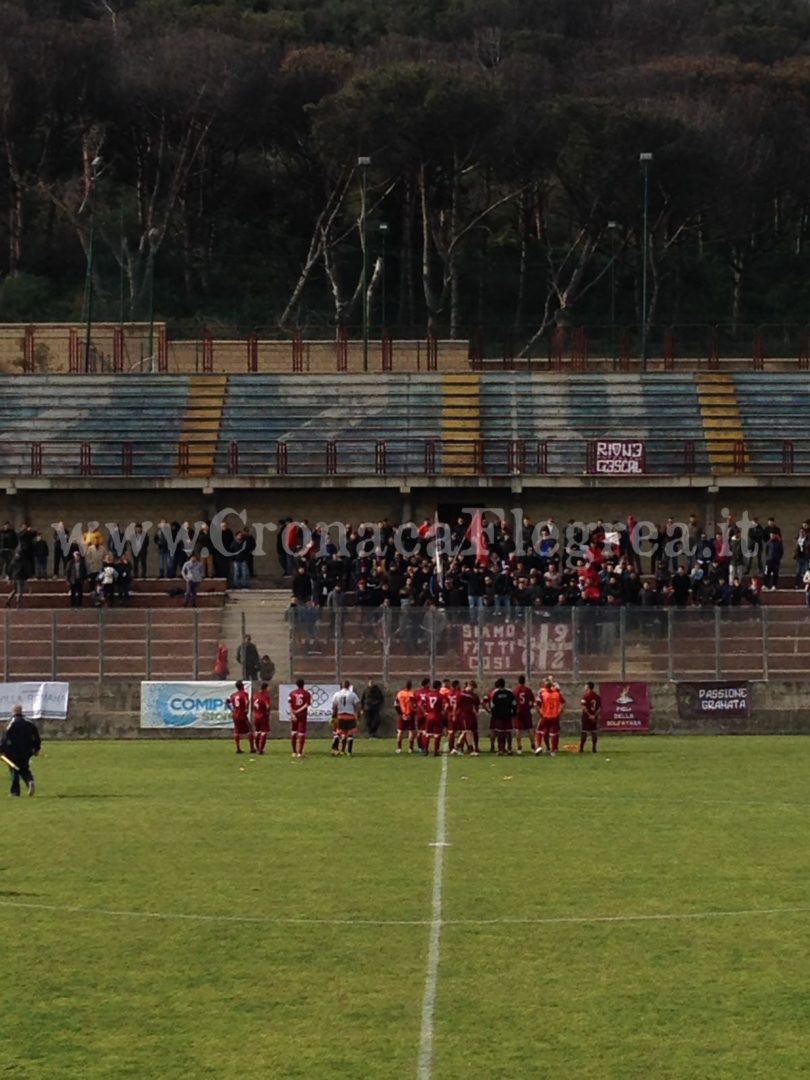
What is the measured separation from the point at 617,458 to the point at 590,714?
17.7 metres

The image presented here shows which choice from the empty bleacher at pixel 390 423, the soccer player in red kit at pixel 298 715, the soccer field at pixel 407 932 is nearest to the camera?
the soccer field at pixel 407 932

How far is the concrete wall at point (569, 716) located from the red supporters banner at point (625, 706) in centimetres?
22

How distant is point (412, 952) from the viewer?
16.9 meters

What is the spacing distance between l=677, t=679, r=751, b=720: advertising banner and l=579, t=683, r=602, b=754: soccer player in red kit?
382cm

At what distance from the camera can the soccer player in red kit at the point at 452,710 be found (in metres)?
38.6

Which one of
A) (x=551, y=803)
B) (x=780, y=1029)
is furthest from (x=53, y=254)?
(x=780, y=1029)

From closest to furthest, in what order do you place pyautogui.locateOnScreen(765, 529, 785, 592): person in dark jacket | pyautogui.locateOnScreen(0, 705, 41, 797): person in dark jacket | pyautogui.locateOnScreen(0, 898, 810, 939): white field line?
pyautogui.locateOnScreen(0, 898, 810, 939): white field line
pyautogui.locateOnScreen(0, 705, 41, 797): person in dark jacket
pyautogui.locateOnScreen(765, 529, 785, 592): person in dark jacket

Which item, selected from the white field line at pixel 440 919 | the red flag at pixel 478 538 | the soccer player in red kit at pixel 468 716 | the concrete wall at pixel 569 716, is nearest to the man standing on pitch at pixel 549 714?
the soccer player in red kit at pixel 468 716

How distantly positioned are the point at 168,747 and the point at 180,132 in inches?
1756

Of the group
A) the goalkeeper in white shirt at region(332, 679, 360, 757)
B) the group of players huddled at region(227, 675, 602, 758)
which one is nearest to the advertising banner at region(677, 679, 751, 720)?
the group of players huddled at region(227, 675, 602, 758)

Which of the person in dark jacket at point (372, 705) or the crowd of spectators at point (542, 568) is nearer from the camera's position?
the person in dark jacket at point (372, 705)

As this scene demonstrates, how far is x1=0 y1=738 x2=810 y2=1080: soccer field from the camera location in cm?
1352

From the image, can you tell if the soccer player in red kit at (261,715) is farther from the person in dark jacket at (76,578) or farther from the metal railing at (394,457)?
the metal railing at (394,457)

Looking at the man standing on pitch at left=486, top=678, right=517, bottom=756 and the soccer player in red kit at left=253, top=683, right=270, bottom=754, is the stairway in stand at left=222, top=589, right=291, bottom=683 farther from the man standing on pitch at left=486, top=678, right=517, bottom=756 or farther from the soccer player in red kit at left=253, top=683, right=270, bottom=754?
the man standing on pitch at left=486, top=678, right=517, bottom=756
